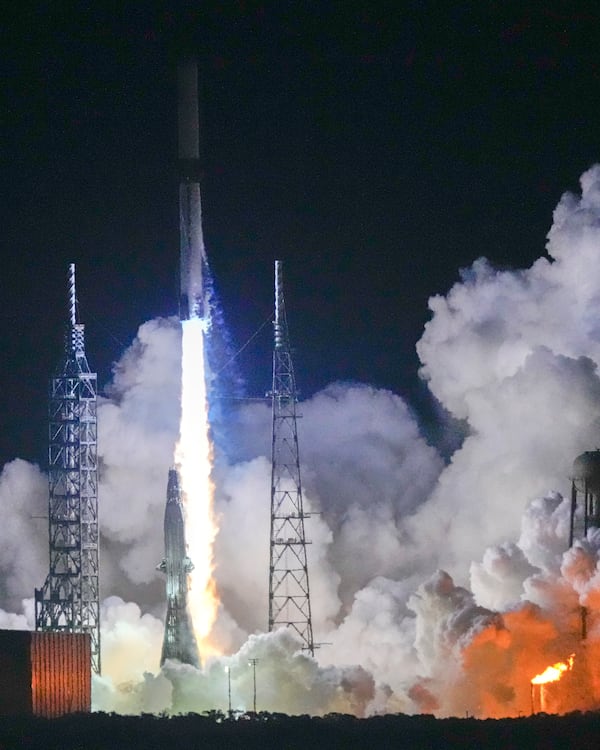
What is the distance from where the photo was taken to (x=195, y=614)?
359 ft

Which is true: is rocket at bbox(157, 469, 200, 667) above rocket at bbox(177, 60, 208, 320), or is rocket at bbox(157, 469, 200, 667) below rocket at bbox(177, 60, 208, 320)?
below

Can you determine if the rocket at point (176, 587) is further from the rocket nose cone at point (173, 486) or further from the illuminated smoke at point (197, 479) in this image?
the illuminated smoke at point (197, 479)

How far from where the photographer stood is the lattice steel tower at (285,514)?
→ 10581 centimetres

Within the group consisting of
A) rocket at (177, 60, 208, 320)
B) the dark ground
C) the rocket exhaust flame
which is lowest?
the dark ground

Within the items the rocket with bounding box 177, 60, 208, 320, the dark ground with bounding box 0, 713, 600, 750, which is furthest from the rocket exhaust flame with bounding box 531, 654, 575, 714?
the rocket with bounding box 177, 60, 208, 320

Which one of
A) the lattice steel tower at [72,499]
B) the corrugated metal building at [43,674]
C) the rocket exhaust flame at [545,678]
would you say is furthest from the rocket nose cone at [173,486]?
the rocket exhaust flame at [545,678]

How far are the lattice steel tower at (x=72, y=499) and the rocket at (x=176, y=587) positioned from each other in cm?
439

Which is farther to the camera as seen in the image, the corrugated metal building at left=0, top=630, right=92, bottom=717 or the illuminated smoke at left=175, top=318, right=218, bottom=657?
the illuminated smoke at left=175, top=318, right=218, bottom=657

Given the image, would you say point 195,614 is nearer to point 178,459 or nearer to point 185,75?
point 178,459

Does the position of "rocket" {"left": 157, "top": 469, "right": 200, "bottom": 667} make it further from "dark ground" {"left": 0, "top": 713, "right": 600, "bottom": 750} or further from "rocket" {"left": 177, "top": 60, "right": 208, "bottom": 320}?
"dark ground" {"left": 0, "top": 713, "right": 600, "bottom": 750}

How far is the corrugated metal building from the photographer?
318 ft

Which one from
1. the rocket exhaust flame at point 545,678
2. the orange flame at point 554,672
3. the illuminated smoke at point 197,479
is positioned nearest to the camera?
the rocket exhaust flame at point 545,678

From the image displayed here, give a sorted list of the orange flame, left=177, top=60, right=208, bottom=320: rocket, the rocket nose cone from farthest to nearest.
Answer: left=177, top=60, right=208, bottom=320: rocket → the rocket nose cone → the orange flame

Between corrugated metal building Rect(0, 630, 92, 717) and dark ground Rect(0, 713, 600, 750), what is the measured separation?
98.2 inches
